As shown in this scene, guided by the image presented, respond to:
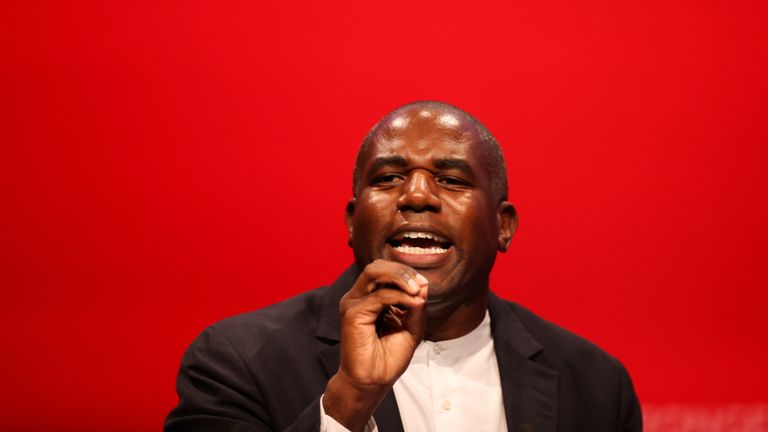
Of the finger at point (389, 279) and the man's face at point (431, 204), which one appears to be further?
the man's face at point (431, 204)

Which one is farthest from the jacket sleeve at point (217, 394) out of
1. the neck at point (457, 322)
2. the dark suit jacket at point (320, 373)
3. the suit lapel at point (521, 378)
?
the suit lapel at point (521, 378)

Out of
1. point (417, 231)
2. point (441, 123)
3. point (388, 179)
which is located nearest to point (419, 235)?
A: point (417, 231)

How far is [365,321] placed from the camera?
5.02ft

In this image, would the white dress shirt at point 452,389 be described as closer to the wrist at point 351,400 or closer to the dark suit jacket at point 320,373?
the dark suit jacket at point 320,373

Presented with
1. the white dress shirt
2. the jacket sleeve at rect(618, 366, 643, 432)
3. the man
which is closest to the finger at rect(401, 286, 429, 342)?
the man

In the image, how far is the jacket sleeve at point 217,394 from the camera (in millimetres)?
1834

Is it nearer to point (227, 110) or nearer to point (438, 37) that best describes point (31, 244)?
point (227, 110)

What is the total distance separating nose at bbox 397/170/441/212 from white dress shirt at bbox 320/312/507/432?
0.33 meters

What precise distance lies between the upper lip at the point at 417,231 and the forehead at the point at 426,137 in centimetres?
15

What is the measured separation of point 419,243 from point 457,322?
0.89ft

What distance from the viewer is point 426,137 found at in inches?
77.8

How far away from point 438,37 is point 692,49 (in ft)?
2.06

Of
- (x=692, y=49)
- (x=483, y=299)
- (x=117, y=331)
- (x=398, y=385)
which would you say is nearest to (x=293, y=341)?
(x=398, y=385)

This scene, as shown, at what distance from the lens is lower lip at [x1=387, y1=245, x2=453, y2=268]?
6.13 ft
